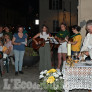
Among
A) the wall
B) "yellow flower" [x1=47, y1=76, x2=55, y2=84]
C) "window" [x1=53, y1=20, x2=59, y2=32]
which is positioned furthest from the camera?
"window" [x1=53, y1=20, x2=59, y2=32]

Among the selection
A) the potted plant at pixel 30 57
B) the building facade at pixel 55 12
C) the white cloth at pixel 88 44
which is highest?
the building facade at pixel 55 12

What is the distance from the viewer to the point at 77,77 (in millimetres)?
4797

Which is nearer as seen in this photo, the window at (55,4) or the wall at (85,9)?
the wall at (85,9)

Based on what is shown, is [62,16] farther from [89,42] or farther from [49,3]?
[89,42]

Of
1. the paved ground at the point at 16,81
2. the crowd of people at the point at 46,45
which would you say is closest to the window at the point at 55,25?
the crowd of people at the point at 46,45

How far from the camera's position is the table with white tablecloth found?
476 centimetres

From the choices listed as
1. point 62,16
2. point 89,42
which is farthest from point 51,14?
point 89,42

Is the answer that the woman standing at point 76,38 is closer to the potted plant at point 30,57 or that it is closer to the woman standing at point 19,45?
the woman standing at point 19,45

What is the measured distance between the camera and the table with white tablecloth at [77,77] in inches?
187

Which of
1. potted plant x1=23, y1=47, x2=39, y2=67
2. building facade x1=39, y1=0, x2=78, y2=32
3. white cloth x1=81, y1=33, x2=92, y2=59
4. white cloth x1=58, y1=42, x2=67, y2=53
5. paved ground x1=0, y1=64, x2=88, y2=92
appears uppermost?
building facade x1=39, y1=0, x2=78, y2=32

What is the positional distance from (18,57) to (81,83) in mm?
4072

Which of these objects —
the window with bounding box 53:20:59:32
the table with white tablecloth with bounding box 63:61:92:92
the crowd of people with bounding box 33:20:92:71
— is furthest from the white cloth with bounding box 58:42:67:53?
the window with bounding box 53:20:59:32

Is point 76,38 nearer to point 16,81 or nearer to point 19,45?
point 19,45

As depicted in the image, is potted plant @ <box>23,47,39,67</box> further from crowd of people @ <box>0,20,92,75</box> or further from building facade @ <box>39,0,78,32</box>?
building facade @ <box>39,0,78,32</box>
